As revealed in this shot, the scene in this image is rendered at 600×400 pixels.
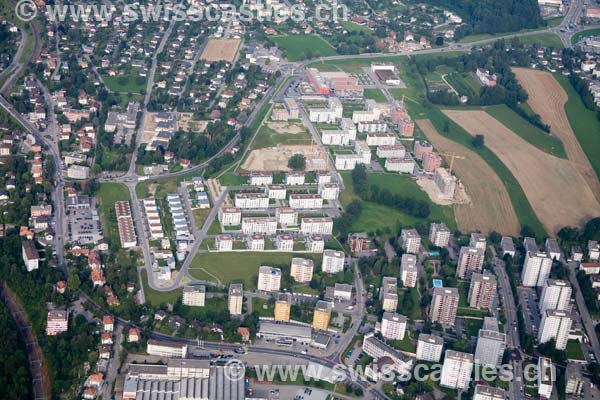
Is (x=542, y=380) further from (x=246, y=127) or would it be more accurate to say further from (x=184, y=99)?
(x=184, y=99)

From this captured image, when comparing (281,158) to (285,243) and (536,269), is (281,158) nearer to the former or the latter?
(285,243)

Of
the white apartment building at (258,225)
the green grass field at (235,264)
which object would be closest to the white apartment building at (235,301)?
the green grass field at (235,264)

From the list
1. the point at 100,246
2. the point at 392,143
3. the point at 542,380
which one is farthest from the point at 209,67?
the point at 542,380

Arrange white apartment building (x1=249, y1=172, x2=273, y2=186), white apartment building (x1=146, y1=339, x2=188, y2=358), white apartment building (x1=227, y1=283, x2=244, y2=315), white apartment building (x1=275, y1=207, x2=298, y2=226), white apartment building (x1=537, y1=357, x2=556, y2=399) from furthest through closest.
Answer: white apartment building (x1=249, y1=172, x2=273, y2=186)
white apartment building (x1=275, y1=207, x2=298, y2=226)
white apartment building (x1=227, y1=283, x2=244, y2=315)
white apartment building (x1=146, y1=339, x2=188, y2=358)
white apartment building (x1=537, y1=357, x2=556, y2=399)

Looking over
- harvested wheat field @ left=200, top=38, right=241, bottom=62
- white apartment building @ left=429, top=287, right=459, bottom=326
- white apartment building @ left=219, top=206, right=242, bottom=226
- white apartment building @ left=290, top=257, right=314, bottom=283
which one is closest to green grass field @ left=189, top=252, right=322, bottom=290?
white apartment building @ left=290, top=257, right=314, bottom=283

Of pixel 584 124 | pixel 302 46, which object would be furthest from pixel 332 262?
pixel 302 46

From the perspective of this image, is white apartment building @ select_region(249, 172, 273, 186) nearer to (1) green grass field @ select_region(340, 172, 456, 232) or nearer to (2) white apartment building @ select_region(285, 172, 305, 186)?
(2) white apartment building @ select_region(285, 172, 305, 186)

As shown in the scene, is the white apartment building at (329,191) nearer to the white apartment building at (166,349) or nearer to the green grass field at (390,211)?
the green grass field at (390,211)
